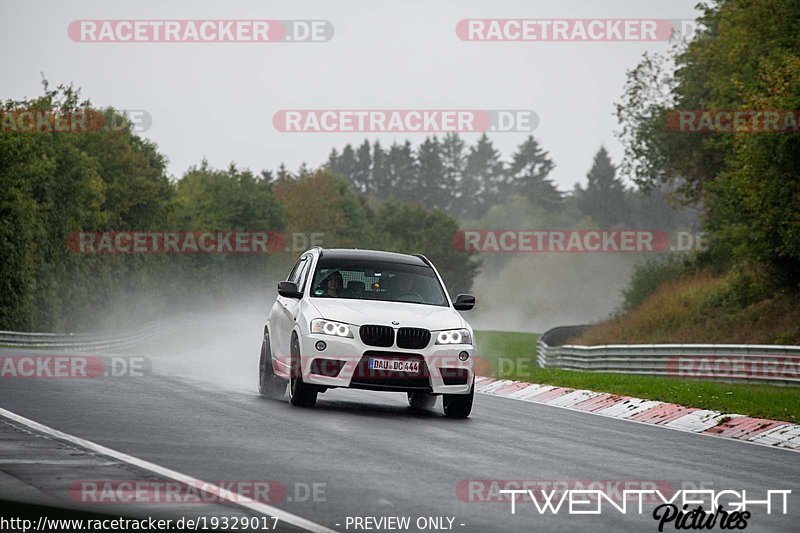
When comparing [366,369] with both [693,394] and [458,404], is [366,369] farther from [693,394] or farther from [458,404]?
[693,394]

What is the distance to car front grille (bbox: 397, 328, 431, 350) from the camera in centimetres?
1504

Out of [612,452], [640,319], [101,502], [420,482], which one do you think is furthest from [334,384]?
[640,319]

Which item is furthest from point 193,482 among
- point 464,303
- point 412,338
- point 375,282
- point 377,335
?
point 464,303

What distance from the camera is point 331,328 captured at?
1512 centimetres

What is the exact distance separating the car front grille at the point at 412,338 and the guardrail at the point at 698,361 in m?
15.0

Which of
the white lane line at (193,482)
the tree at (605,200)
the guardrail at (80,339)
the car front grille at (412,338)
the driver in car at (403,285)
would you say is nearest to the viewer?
the white lane line at (193,482)

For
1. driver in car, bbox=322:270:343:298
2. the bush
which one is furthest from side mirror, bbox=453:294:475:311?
the bush

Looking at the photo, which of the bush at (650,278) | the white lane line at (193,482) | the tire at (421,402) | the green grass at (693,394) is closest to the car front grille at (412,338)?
the tire at (421,402)

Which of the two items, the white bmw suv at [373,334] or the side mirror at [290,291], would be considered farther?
the side mirror at [290,291]

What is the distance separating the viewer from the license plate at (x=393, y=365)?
1493cm

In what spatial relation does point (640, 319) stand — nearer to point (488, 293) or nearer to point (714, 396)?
point (714, 396)

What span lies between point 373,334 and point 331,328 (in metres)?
0.48

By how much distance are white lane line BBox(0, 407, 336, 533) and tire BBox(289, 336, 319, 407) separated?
3837 millimetres

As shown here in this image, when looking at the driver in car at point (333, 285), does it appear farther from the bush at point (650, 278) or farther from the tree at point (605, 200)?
the tree at point (605, 200)
